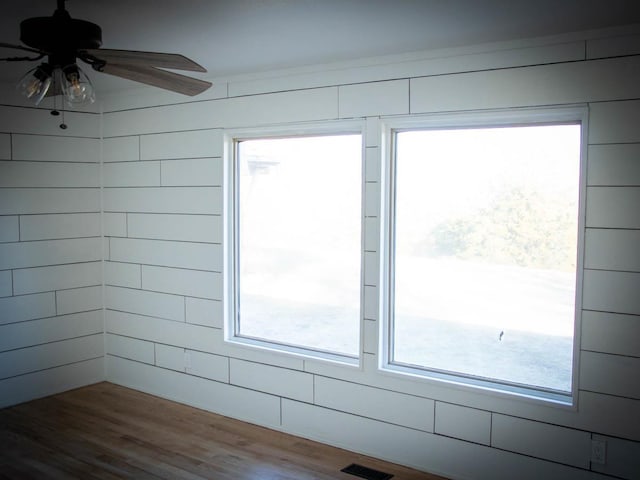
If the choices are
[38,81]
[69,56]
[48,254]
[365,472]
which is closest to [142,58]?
[69,56]

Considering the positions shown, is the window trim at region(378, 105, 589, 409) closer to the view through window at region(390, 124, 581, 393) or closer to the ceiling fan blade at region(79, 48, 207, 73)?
the view through window at region(390, 124, 581, 393)

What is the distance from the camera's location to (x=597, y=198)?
2.93 metres

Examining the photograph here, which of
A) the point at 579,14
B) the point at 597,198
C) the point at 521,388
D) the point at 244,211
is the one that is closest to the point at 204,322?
the point at 244,211

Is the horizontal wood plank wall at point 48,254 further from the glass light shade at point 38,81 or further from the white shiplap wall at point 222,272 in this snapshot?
the glass light shade at point 38,81

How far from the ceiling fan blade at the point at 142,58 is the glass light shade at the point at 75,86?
7 cm

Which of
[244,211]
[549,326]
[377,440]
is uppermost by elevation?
[244,211]

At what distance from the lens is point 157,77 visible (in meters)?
2.53

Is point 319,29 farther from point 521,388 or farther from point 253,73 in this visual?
point 521,388

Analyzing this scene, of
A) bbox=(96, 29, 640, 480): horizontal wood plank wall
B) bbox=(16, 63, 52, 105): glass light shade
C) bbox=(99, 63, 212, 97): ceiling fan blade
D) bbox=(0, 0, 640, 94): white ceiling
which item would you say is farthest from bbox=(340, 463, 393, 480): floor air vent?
bbox=(16, 63, 52, 105): glass light shade

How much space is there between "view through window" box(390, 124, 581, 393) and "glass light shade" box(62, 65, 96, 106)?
6.02 ft

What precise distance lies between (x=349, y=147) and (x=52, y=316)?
8.69 ft

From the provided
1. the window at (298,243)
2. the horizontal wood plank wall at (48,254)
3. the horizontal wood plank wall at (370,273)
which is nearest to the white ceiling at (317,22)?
the horizontal wood plank wall at (370,273)

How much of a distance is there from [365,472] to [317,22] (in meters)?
2.37

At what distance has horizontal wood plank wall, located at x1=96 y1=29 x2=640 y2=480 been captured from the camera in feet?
9.51
